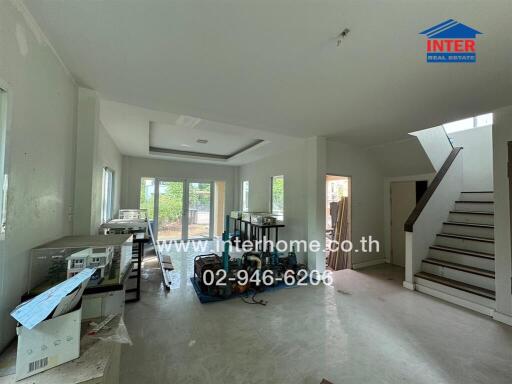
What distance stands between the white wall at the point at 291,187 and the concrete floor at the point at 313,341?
1.53 m

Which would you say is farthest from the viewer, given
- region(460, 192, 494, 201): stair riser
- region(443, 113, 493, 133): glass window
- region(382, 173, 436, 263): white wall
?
region(382, 173, 436, 263): white wall

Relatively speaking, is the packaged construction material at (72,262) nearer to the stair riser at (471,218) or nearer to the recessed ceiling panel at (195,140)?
the recessed ceiling panel at (195,140)

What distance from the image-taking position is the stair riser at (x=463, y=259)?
3.01 meters

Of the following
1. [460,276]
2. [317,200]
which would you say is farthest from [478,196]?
[317,200]

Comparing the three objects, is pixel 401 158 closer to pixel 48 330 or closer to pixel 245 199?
pixel 245 199

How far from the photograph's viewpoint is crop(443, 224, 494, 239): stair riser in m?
3.33

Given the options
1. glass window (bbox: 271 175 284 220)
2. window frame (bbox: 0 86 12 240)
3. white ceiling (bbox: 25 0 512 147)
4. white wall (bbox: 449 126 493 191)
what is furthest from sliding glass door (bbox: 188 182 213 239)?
white wall (bbox: 449 126 493 191)

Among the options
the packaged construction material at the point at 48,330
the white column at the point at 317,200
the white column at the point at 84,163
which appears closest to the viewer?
the packaged construction material at the point at 48,330

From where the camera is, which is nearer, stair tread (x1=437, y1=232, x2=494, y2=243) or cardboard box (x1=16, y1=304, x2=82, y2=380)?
A: cardboard box (x1=16, y1=304, x2=82, y2=380)

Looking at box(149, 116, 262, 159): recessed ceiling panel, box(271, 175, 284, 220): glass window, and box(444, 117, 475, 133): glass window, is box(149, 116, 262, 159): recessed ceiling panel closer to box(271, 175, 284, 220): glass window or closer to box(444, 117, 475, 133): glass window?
box(271, 175, 284, 220): glass window

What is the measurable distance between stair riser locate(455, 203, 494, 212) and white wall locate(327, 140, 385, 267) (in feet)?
4.32

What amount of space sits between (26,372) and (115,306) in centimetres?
68

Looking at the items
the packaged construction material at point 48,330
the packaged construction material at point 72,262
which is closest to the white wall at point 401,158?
the packaged construction material at point 72,262

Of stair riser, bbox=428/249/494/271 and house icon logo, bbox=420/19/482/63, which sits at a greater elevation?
house icon logo, bbox=420/19/482/63
